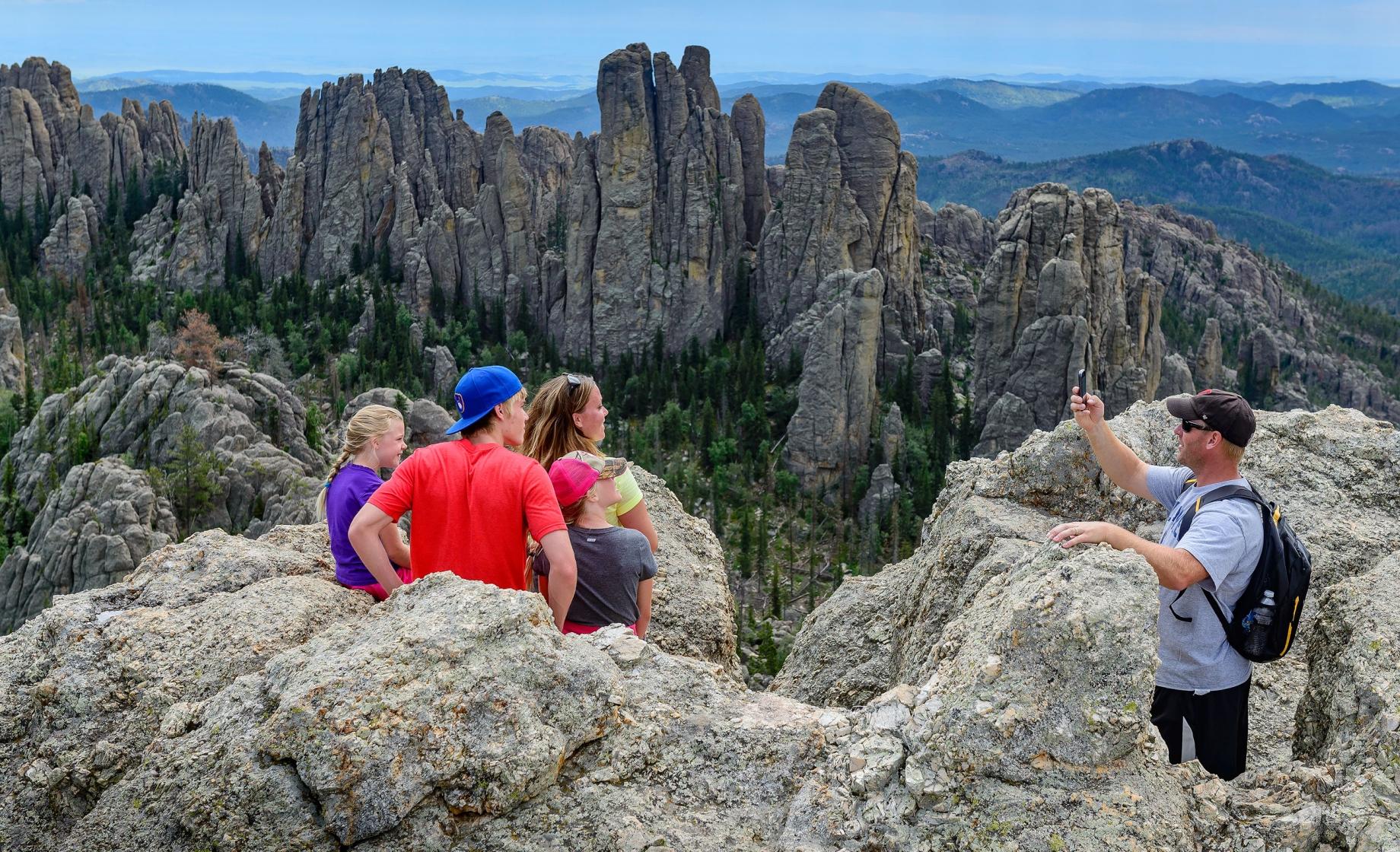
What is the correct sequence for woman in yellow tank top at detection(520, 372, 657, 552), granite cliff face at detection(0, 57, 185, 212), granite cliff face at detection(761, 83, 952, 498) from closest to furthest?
woman in yellow tank top at detection(520, 372, 657, 552) < granite cliff face at detection(761, 83, 952, 498) < granite cliff face at detection(0, 57, 185, 212)

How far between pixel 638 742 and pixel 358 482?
3549 millimetres

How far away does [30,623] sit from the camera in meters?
6.42

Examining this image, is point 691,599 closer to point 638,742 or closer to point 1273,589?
point 638,742

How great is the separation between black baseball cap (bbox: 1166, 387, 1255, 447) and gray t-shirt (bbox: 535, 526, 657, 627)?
11.3 ft

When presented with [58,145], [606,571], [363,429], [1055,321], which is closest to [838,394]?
[1055,321]

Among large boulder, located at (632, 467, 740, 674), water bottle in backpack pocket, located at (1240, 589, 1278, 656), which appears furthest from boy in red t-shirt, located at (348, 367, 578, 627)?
water bottle in backpack pocket, located at (1240, 589, 1278, 656)

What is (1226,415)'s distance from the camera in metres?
5.65

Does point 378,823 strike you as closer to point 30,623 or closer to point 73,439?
point 30,623

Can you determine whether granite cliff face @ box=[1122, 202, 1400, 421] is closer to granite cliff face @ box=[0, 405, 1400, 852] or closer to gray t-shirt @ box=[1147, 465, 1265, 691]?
gray t-shirt @ box=[1147, 465, 1265, 691]

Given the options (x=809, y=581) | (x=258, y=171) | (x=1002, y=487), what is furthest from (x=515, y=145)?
(x=1002, y=487)

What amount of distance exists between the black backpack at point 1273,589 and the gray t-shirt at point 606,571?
131 inches

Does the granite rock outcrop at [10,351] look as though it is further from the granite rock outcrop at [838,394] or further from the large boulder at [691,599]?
the large boulder at [691,599]

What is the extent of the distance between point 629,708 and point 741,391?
67058 mm

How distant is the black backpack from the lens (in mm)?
5480
